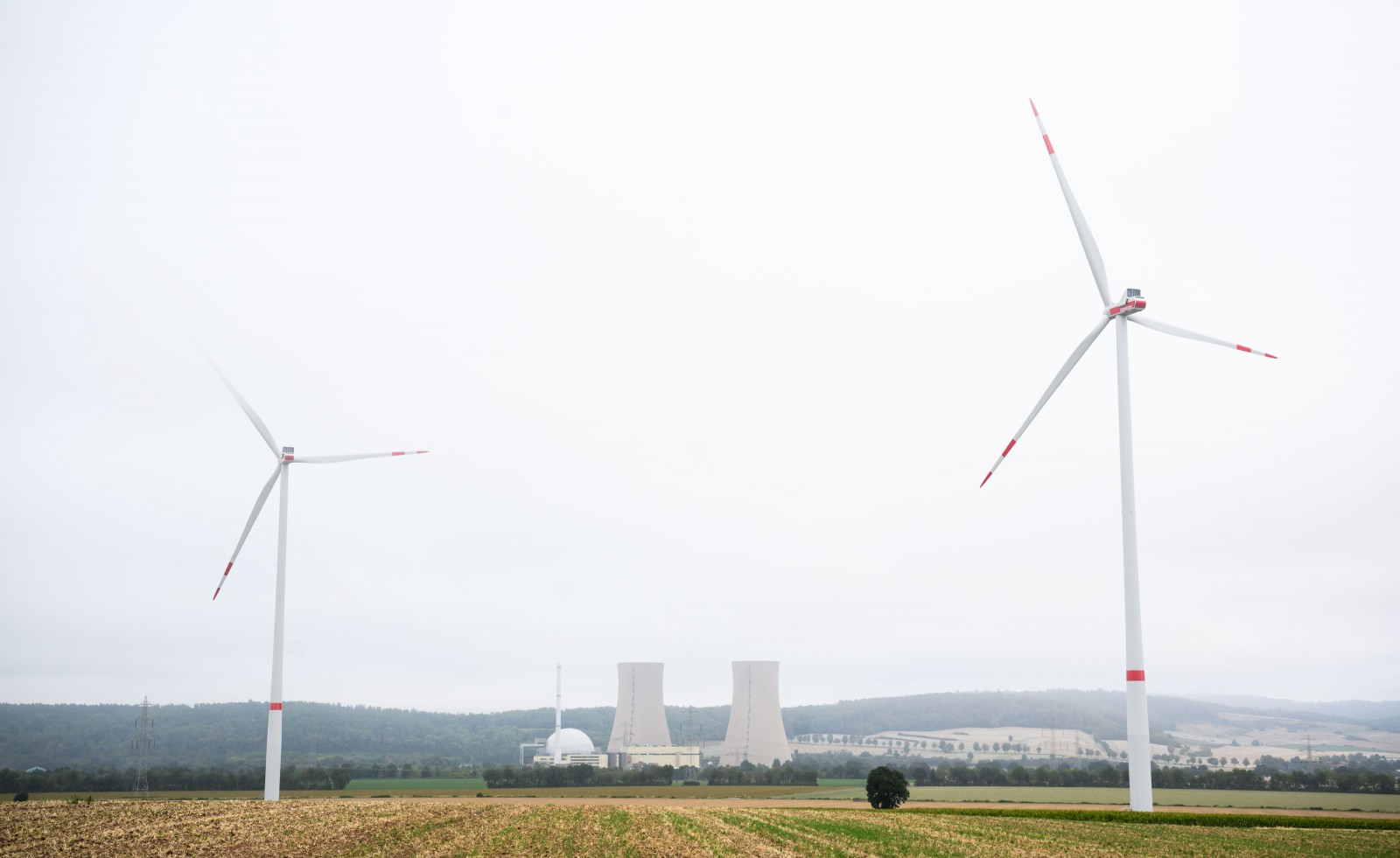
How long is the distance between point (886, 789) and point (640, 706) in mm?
67217

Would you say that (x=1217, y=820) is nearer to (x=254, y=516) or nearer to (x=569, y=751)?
(x=254, y=516)

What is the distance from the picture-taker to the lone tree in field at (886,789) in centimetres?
7306

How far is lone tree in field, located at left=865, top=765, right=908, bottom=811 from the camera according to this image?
73062mm

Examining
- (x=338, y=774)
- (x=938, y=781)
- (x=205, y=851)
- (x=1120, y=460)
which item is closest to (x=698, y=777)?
(x=938, y=781)

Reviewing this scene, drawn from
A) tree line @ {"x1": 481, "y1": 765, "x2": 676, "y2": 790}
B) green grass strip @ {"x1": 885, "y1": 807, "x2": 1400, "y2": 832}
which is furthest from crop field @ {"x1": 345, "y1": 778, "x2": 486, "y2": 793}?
green grass strip @ {"x1": 885, "y1": 807, "x2": 1400, "y2": 832}

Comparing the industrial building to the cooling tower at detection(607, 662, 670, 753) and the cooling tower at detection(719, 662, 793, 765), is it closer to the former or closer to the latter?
the cooling tower at detection(607, 662, 670, 753)

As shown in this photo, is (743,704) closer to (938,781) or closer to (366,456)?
(938,781)

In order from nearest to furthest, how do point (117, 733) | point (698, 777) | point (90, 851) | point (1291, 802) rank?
point (90, 851) < point (1291, 802) < point (698, 777) < point (117, 733)

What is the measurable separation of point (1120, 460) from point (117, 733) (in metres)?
173

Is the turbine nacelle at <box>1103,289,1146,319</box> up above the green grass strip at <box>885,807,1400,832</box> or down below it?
above

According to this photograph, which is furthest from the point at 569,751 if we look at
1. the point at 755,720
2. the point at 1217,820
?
the point at 1217,820

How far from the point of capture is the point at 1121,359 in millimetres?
56531

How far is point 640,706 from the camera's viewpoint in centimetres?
13675

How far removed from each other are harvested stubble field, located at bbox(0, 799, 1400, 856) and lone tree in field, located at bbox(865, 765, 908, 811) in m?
15.1
